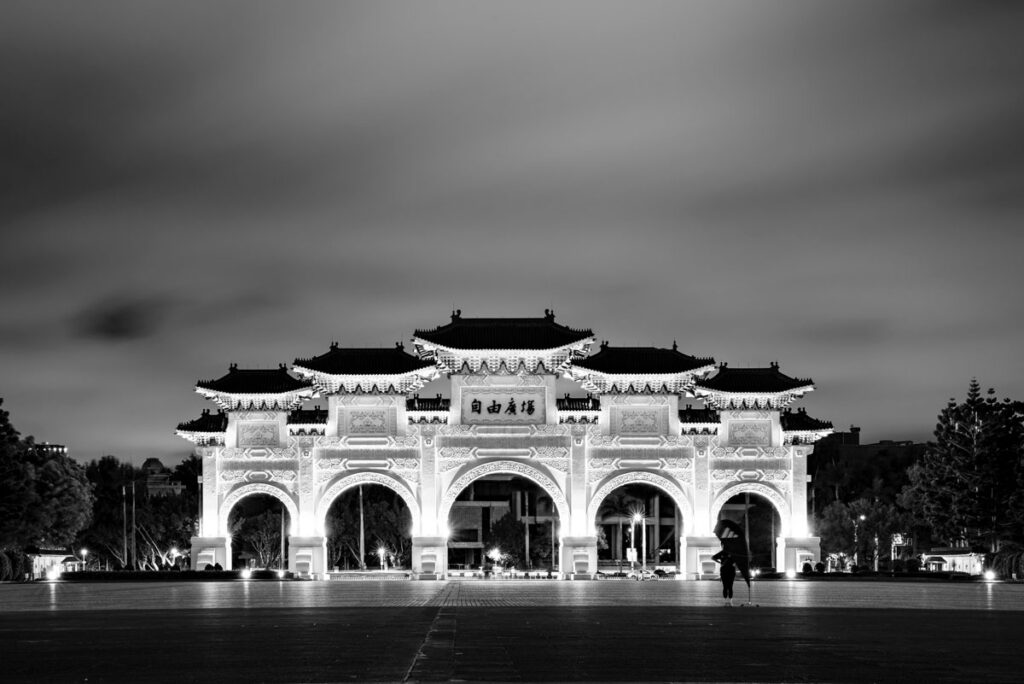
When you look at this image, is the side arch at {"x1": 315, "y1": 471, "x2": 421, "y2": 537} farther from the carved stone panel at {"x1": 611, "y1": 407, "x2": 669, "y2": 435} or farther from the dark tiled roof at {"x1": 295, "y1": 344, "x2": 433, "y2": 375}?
the carved stone panel at {"x1": 611, "y1": 407, "x2": 669, "y2": 435}

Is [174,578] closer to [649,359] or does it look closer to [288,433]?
[288,433]

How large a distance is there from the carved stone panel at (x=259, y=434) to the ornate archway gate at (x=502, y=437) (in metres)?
0.04

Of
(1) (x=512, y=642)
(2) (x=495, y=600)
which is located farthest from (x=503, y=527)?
(1) (x=512, y=642)

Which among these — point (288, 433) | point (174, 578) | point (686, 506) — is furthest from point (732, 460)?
point (174, 578)

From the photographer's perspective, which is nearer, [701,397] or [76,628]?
[76,628]

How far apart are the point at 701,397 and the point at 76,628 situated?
40371 millimetres

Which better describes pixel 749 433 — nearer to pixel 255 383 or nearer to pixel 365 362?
pixel 365 362

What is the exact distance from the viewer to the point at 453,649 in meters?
15.2

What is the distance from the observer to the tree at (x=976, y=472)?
2125 inches

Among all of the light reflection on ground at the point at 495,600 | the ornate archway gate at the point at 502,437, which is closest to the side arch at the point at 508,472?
the ornate archway gate at the point at 502,437

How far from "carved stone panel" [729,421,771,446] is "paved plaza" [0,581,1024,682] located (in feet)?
93.9

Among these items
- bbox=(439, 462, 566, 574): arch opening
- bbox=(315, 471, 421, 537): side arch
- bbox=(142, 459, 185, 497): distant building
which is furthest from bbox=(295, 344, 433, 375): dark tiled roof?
bbox=(142, 459, 185, 497): distant building

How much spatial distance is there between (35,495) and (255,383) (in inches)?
390

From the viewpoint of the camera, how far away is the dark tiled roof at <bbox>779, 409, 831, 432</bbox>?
5750cm
